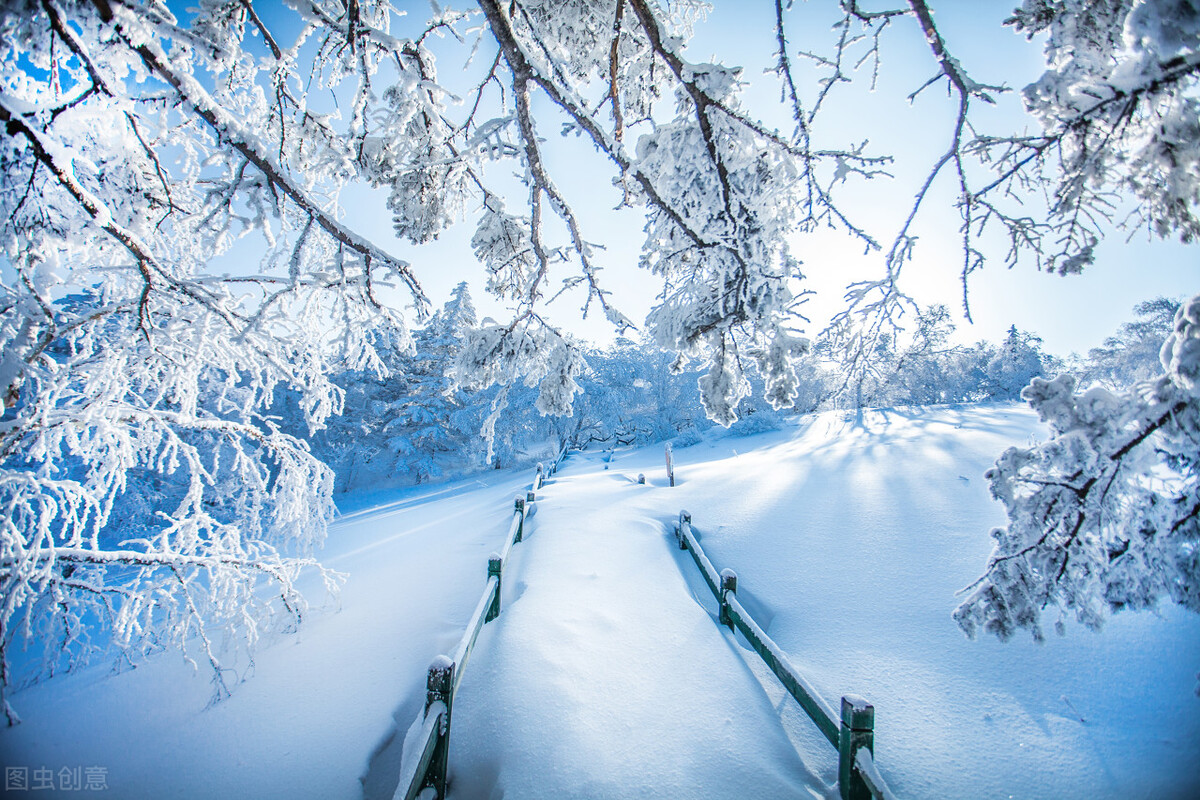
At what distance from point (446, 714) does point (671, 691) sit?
1859 mm

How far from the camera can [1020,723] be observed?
10.3 feet

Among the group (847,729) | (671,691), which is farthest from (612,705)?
(847,729)

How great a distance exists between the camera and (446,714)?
2.74 meters

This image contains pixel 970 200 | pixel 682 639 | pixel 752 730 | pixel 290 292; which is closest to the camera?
pixel 970 200

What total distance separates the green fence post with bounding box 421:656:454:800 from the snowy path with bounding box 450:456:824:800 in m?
0.14

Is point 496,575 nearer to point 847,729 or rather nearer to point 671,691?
point 671,691

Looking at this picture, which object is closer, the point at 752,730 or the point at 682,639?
the point at 752,730

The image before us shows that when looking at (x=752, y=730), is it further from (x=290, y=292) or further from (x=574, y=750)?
(x=290, y=292)

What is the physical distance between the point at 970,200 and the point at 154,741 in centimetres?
775

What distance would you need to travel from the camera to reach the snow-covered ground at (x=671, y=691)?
2.78m

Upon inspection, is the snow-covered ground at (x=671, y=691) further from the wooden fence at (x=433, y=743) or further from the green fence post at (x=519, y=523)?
the green fence post at (x=519, y=523)

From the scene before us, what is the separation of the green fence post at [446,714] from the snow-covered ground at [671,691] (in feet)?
0.50

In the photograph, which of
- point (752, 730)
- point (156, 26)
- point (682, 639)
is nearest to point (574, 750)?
point (752, 730)

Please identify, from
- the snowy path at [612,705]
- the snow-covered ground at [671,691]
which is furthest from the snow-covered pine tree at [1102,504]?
the snowy path at [612,705]
